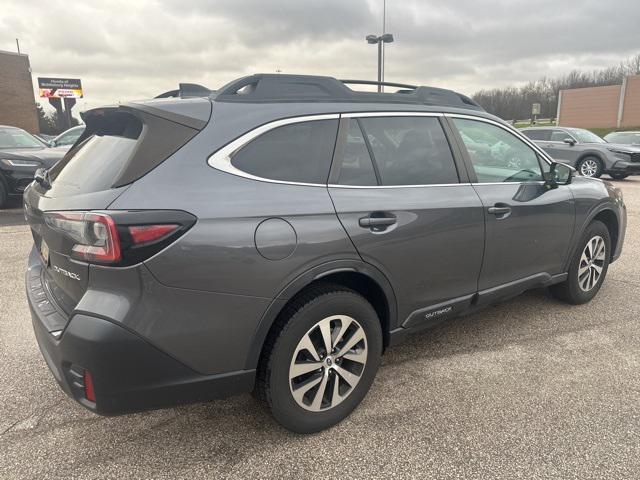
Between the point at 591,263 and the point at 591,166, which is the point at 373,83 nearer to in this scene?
the point at 591,263

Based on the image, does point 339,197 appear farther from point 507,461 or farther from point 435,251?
point 507,461

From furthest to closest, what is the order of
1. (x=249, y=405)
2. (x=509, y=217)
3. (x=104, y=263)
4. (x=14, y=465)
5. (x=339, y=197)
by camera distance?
(x=509, y=217)
(x=249, y=405)
(x=339, y=197)
(x=14, y=465)
(x=104, y=263)

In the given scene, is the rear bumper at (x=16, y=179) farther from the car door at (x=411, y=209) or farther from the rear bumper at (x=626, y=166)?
the rear bumper at (x=626, y=166)

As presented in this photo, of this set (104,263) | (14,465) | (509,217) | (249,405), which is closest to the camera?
(104,263)

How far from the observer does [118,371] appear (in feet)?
6.12

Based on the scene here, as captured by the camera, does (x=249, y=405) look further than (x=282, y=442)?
Yes

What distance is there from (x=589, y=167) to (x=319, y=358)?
48.1 feet

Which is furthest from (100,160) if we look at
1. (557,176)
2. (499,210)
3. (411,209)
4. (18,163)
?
(18,163)

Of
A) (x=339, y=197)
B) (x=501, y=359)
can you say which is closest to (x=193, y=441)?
(x=339, y=197)

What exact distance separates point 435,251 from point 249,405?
4.58 ft

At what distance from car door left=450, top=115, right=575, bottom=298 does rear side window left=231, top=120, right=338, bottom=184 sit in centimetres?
109

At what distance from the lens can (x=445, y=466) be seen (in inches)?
87.4

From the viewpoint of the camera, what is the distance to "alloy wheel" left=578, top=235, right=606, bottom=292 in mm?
4043

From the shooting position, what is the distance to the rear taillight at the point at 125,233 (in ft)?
5.97
